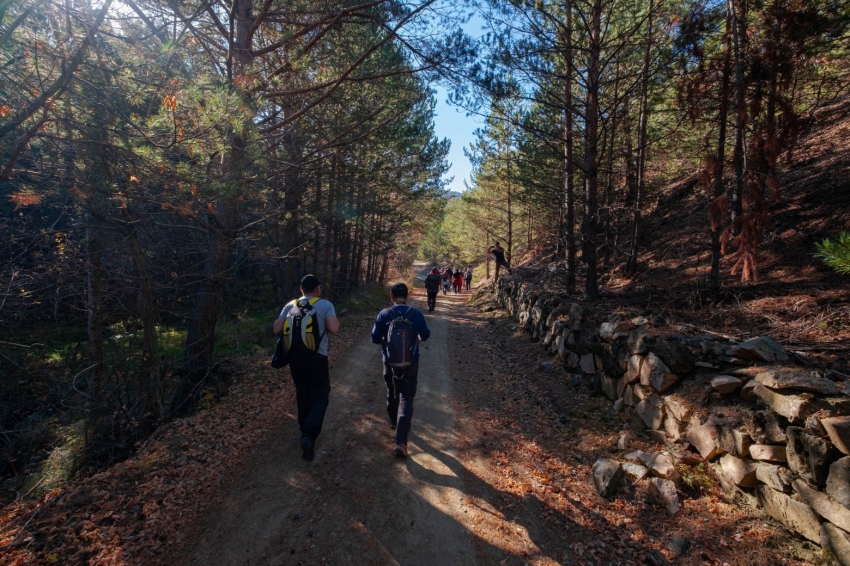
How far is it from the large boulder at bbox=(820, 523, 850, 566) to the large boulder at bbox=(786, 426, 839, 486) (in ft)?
0.98

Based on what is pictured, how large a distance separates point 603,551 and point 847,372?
10.1 feet

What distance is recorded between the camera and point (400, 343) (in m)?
4.54

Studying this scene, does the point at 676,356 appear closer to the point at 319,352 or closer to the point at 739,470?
the point at 739,470

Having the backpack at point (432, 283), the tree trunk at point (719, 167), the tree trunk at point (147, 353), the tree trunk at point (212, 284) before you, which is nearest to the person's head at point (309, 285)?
the tree trunk at point (212, 284)

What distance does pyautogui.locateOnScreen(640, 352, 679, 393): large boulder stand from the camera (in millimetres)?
4625

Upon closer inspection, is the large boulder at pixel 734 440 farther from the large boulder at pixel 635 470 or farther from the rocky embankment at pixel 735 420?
the large boulder at pixel 635 470

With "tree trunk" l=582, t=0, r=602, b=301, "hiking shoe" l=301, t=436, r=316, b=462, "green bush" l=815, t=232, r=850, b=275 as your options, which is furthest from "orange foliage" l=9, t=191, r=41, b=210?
"tree trunk" l=582, t=0, r=602, b=301

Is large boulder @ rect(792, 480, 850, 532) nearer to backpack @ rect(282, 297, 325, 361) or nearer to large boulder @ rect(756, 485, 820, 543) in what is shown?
large boulder @ rect(756, 485, 820, 543)

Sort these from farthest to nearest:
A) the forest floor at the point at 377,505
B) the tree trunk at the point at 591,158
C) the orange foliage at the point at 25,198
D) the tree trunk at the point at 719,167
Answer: the tree trunk at the point at 591,158 < the tree trunk at the point at 719,167 < the orange foliage at the point at 25,198 < the forest floor at the point at 377,505

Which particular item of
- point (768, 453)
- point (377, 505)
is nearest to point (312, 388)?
point (377, 505)

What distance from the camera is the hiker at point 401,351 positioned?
14.9 feet

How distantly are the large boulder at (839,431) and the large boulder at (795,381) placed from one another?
0.39 meters

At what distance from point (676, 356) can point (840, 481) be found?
6.63 feet

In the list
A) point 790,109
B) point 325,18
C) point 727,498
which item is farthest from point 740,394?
point 325,18
